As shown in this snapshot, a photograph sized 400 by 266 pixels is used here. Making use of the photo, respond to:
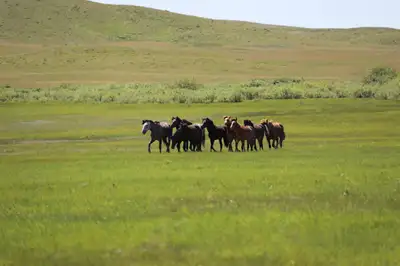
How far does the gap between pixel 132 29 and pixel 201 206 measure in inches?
6070

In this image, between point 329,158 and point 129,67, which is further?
point 129,67

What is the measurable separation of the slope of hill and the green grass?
12441 cm

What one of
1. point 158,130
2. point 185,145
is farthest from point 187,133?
point 158,130

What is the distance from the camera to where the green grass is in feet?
33.3

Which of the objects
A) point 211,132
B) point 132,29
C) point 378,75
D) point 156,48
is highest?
point 132,29

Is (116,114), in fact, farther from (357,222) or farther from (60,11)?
(60,11)

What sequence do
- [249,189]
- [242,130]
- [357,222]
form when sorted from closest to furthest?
[357,222] < [249,189] < [242,130]

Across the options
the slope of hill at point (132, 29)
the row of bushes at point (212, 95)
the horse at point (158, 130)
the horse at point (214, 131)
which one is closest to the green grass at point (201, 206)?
the horse at point (158, 130)

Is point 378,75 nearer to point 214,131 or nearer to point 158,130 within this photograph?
point 214,131

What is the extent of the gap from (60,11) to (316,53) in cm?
6464

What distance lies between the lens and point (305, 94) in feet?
224

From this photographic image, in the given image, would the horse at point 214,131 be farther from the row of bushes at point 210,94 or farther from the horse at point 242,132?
the row of bushes at point 210,94

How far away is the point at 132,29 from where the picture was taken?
16525cm

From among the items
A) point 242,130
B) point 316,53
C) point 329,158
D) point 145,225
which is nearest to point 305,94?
point 242,130
